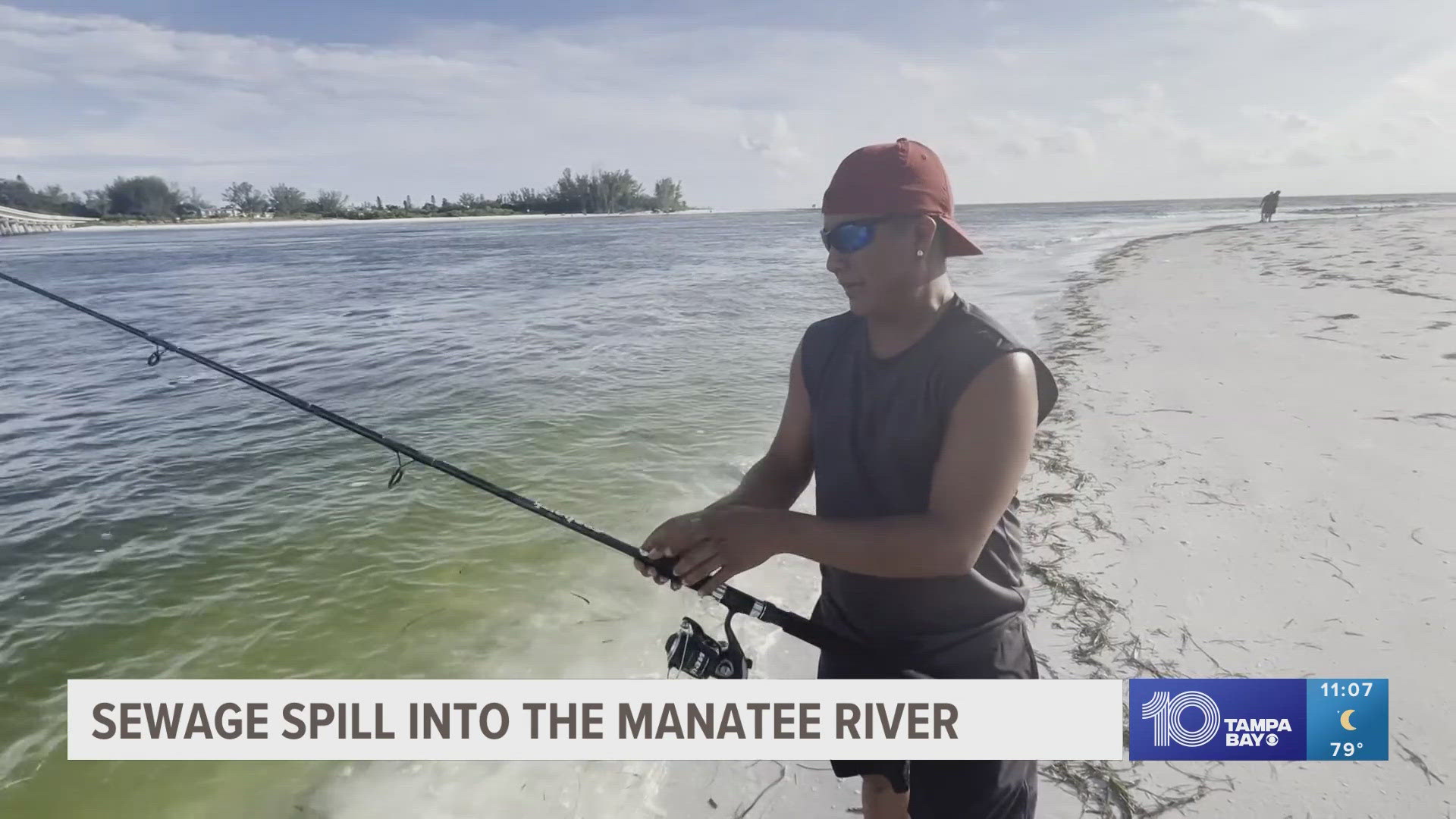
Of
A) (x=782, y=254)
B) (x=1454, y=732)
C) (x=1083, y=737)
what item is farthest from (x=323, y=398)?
(x=782, y=254)

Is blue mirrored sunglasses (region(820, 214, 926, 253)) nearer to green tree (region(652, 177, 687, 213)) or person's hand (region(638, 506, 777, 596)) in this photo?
person's hand (region(638, 506, 777, 596))

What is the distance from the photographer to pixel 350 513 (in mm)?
6516

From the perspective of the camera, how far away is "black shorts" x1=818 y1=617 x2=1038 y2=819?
1.88 meters

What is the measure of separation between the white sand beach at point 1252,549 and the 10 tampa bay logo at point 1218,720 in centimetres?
8

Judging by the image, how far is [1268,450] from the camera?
5.30 m

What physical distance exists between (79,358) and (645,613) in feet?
49.6

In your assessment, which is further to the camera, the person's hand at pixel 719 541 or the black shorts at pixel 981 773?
the black shorts at pixel 981 773

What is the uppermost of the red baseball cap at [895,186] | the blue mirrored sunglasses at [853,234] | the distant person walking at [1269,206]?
the distant person walking at [1269,206]

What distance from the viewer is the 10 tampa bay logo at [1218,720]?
2871mm

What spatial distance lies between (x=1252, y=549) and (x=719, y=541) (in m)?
3.83

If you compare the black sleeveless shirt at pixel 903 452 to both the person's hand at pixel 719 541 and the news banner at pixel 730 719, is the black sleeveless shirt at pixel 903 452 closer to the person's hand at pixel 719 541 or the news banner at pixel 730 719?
the news banner at pixel 730 719

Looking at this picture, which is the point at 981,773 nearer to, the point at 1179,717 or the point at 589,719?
the point at 1179,717

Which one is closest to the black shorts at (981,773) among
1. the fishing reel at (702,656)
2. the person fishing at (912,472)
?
the person fishing at (912,472)

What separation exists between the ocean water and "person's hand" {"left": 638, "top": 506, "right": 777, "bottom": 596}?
74.6 inches
